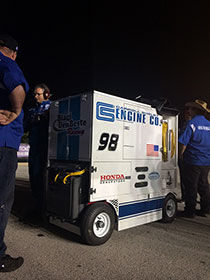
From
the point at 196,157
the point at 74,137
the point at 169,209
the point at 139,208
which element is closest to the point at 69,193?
the point at 74,137

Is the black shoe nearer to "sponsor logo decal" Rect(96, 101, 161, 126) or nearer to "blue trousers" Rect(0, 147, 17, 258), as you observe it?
"blue trousers" Rect(0, 147, 17, 258)

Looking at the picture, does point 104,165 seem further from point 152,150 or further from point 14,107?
point 14,107

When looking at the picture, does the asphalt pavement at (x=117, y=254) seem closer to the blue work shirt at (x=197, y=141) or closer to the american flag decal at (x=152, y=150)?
the american flag decal at (x=152, y=150)

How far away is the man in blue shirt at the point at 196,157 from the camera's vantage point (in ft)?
14.1

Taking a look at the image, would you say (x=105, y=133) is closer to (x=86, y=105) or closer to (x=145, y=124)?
(x=86, y=105)

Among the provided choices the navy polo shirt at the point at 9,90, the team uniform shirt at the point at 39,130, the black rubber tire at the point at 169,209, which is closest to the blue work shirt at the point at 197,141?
the black rubber tire at the point at 169,209

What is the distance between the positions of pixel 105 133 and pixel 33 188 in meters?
1.69

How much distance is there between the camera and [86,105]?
2.99 meters

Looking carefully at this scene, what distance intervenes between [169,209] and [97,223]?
169 cm

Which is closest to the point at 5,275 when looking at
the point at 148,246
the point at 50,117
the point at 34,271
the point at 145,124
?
the point at 34,271

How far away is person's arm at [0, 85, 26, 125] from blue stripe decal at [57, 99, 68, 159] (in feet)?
4.18

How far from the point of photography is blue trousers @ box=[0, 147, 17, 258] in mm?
2139

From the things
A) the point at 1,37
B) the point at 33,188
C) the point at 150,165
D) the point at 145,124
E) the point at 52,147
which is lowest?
the point at 33,188

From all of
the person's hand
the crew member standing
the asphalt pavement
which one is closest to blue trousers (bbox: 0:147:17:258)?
the person's hand
